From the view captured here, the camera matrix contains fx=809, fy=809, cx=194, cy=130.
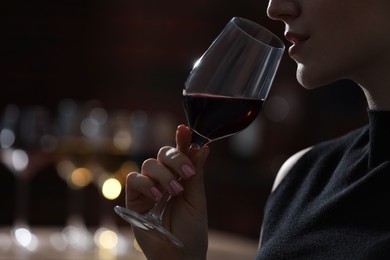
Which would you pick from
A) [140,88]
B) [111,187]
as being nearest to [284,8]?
[111,187]

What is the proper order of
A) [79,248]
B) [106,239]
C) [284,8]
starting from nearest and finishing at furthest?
[284,8] → [79,248] → [106,239]

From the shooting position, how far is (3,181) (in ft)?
18.3

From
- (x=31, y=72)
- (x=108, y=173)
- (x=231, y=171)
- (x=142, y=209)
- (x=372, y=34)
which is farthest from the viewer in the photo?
(x=31, y=72)

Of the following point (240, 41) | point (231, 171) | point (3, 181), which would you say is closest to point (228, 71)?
point (240, 41)

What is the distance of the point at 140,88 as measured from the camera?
5.86 meters

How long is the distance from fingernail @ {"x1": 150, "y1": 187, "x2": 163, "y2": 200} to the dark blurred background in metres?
3.79

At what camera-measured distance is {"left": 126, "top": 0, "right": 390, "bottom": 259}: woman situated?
3.86ft

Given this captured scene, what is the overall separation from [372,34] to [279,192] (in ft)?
1.29

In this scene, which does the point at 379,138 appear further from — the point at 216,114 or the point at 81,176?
the point at 81,176

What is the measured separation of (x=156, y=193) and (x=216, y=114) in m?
0.16

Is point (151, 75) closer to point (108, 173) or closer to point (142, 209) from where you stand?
point (108, 173)

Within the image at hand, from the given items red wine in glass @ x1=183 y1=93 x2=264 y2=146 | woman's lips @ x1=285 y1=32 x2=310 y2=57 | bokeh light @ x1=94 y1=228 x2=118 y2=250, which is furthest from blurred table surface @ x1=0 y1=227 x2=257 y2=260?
woman's lips @ x1=285 y1=32 x2=310 y2=57

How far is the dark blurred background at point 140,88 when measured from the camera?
17.5 feet

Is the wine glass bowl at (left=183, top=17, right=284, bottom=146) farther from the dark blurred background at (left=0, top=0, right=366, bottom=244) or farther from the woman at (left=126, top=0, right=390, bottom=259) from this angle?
the dark blurred background at (left=0, top=0, right=366, bottom=244)
